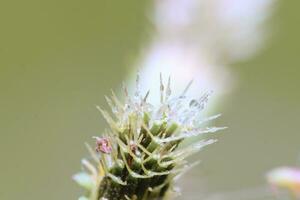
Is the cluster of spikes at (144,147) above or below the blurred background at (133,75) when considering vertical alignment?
below

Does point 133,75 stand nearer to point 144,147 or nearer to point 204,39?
point 204,39

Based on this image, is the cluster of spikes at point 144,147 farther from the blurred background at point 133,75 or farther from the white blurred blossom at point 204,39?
the white blurred blossom at point 204,39

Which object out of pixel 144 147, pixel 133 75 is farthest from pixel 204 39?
pixel 144 147

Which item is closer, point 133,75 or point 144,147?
point 144,147

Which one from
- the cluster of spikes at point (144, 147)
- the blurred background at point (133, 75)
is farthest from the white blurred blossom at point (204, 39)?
the cluster of spikes at point (144, 147)

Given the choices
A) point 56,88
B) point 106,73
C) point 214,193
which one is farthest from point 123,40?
point 214,193

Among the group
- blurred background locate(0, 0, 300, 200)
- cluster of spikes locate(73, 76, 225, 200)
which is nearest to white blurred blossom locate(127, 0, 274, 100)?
blurred background locate(0, 0, 300, 200)
